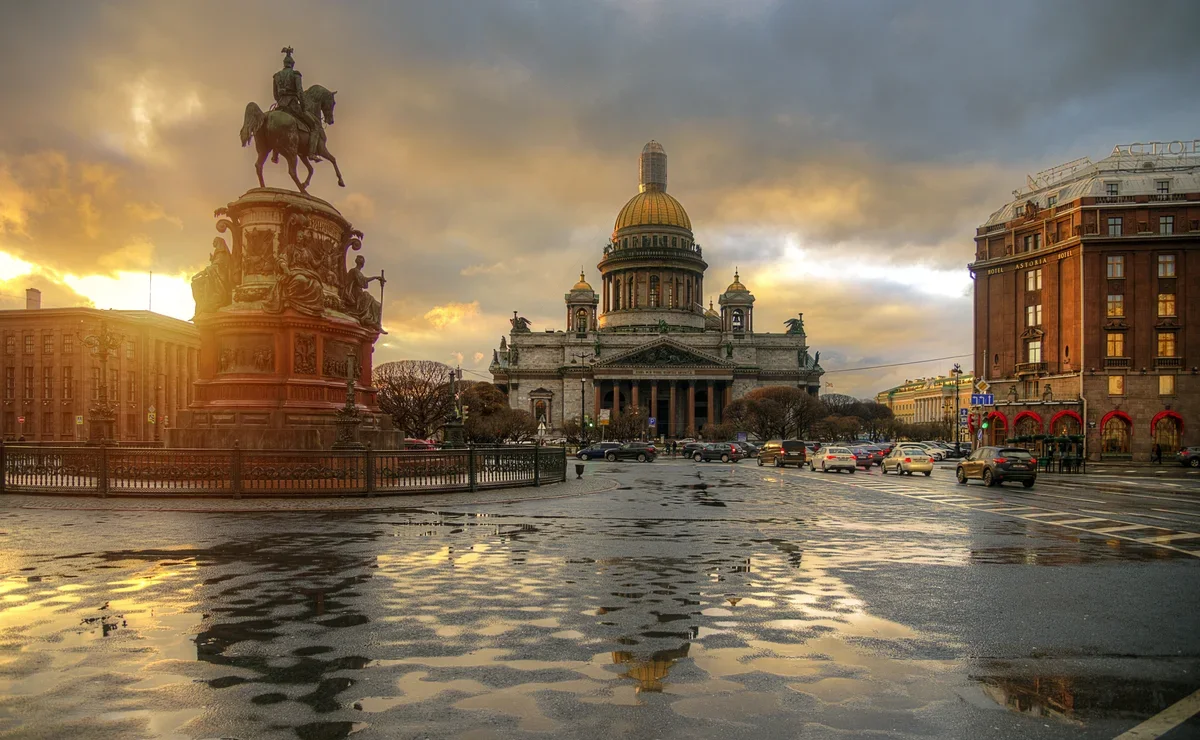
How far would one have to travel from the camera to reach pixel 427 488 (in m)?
25.2

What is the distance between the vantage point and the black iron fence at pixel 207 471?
22.7 m

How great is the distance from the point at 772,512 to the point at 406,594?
506 inches

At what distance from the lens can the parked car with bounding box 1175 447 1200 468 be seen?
5397cm

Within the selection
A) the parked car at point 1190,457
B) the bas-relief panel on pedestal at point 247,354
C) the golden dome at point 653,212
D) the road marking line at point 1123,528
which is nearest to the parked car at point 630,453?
the parked car at point 1190,457

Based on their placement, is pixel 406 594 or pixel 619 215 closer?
pixel 406 594

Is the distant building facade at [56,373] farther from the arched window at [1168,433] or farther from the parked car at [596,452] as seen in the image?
the arched window at [1168,433]

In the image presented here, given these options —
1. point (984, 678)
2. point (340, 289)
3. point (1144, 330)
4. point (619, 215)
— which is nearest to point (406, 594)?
point (984, 678)

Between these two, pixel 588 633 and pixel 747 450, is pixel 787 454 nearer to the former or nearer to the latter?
pixel 747 450

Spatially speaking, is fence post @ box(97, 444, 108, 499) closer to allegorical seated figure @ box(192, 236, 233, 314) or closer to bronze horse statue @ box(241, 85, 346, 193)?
allegorical seated figure @ box(192, 236, 233, 314)

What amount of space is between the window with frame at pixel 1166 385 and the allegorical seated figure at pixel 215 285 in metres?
61.0

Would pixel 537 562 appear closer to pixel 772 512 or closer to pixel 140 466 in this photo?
pixel 772 512

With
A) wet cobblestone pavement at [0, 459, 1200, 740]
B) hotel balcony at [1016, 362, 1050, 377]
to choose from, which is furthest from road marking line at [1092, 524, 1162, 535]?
hotel balcony at [1016, 362, 1050, 377]

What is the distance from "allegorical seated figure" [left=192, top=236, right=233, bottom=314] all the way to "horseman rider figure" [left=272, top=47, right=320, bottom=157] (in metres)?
4.73

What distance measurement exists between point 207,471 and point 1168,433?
62.9 m
